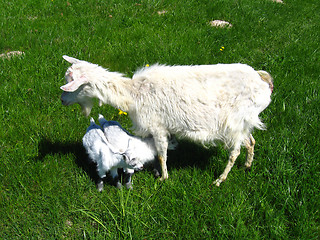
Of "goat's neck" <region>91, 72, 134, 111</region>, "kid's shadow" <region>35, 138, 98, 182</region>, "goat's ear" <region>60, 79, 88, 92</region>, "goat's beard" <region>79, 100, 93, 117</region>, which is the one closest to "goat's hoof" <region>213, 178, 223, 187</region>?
"goat's neck" <region>91, 72, 134, 111</region>

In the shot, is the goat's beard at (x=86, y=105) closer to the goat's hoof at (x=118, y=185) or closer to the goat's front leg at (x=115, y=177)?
the goat's front leg at (x=115, y=177)

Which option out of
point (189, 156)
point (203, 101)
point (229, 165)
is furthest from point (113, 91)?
point (229, 165)

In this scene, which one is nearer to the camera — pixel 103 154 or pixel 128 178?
pixel 103 154

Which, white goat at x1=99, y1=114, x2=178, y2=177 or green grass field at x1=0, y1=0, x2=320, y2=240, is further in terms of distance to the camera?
white goat at x1=99, y1=114, x2=178, y2=177

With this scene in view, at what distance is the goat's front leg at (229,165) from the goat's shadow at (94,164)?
275 mm

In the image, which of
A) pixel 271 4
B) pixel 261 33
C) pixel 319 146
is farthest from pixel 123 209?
pixel 271 4

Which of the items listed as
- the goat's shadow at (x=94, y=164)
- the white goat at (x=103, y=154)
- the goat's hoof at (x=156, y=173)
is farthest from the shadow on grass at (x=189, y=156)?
the white goat at (x=103, y=154)

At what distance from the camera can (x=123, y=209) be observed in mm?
2633

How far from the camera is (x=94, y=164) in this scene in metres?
3.38

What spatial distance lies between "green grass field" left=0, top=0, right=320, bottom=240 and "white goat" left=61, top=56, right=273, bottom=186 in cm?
55

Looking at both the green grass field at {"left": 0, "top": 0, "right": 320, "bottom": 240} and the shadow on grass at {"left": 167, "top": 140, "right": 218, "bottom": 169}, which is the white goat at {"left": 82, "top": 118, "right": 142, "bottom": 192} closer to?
the green grass field at {"left": 0, "top": 0, "right": 320, "bottom": 240}

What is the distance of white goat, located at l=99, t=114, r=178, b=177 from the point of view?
3.04 meters

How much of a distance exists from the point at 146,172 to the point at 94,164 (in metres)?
0.66

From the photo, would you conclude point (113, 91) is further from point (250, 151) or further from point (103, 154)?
point (250, 151)
